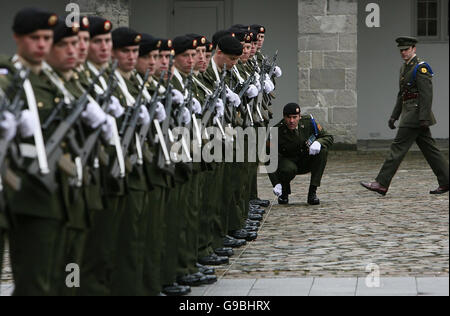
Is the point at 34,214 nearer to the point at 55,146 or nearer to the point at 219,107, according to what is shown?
the point at 55,146

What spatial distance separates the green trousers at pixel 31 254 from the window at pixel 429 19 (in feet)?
49.9

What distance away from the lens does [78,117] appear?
5246 millimetres

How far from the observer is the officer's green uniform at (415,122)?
11.8 metres

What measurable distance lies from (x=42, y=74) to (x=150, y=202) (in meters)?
1.53

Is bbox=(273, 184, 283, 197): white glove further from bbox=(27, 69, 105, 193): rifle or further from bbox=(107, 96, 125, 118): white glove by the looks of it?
bbox=(27, 69, 105, 193): rifle

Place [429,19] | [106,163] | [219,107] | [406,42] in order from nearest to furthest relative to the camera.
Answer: [106,163]
[219,107]
[406,42]
[429,19]

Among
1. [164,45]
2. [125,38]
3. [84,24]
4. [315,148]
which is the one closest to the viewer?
[84,24]

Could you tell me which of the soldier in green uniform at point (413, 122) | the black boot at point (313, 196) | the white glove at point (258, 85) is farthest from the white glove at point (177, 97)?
the soldier in green uniform at point (413, 122)

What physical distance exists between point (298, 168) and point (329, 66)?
639cm

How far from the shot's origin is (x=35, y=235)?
504 centimetres

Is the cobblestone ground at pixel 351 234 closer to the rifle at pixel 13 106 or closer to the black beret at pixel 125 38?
the black beret at pixel 125 38

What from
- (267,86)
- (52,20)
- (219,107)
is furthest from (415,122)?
(52,20)

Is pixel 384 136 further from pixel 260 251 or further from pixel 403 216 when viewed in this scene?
pixel 260 251
